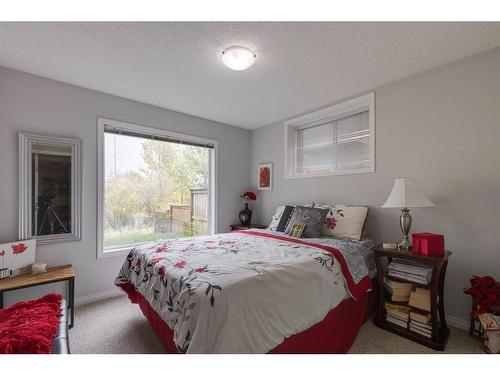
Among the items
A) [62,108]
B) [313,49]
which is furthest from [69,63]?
[313,49]

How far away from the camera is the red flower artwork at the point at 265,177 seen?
386 cm

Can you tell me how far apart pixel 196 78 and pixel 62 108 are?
4.89ft

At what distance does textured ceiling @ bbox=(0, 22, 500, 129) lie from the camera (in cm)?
165

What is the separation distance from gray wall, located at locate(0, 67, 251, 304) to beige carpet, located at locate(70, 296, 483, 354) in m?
0.55

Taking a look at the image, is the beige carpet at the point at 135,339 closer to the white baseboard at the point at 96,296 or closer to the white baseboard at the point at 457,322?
the white baseboard at the point at 457,322

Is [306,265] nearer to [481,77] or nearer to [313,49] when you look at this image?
[313,49]

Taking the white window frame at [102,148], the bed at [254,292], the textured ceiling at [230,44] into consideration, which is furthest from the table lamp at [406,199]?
the white window frame at [102,148]

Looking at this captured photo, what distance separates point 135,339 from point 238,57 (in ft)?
8.05

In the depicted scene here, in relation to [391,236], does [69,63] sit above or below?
above

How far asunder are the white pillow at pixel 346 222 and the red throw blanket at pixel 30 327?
234 centimetres

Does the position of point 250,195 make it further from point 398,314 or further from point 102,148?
point 398,314

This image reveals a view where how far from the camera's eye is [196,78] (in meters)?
2.38

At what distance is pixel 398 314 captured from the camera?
1965 mm

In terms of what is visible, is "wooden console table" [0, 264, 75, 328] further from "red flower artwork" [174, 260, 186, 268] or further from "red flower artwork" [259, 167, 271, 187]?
"red flower artwork" [259, 167, 271, 187]
